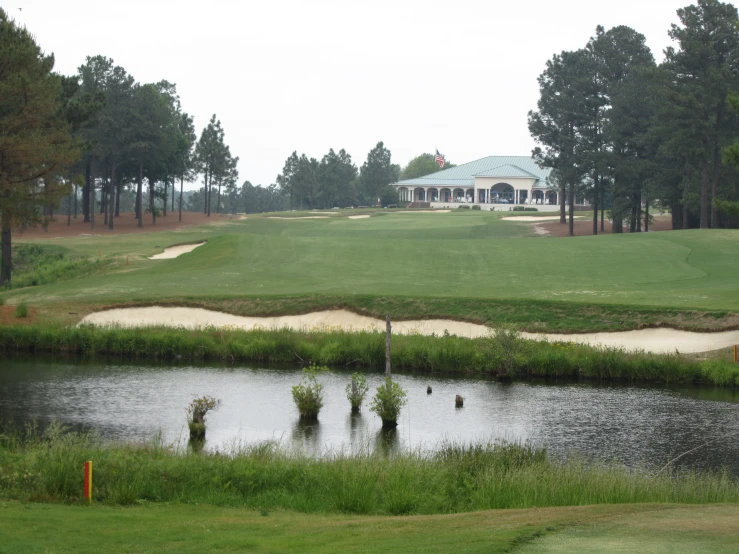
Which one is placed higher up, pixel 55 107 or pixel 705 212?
pixel 55 107

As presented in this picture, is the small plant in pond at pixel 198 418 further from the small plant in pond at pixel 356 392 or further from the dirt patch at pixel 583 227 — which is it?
the dirt patch at pixel 583 227

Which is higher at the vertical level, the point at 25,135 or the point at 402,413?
the point at 25,135

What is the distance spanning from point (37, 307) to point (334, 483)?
28212mm

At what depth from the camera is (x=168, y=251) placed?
59562 mm

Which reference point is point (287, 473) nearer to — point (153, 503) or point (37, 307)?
point (153, 503)

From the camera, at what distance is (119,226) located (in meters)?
90.3

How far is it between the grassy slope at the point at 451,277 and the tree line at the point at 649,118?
8370 millimetres

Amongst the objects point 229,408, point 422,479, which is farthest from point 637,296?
point 422,479

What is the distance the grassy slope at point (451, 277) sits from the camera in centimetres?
3747

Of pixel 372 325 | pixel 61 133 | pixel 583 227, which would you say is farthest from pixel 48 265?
pixel 583 227

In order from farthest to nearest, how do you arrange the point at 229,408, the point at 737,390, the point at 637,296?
1. the point at 637,296
2. the point at 737,390
3. the point at 229,408

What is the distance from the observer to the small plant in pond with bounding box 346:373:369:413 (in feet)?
87.6

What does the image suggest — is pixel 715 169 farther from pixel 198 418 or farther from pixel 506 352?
pixel 198 418

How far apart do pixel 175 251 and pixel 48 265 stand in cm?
834
